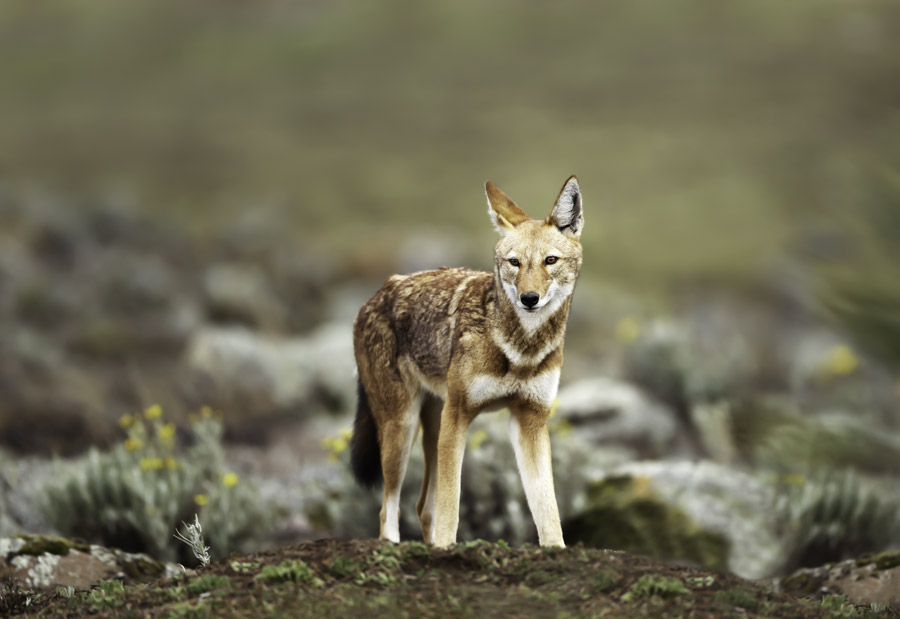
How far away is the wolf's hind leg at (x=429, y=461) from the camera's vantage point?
6012 millimetres

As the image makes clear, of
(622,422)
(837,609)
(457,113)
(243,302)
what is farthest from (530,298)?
(457,113)

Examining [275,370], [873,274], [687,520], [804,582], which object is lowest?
[804,582]

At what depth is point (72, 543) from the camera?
6316 millimetres

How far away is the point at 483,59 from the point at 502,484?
9041 centimetres

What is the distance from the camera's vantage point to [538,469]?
5.26 metres

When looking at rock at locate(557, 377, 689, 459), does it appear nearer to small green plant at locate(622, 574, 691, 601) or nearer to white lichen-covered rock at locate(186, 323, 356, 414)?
white lichen-covered rock at locate(186, 323, 356, 414)

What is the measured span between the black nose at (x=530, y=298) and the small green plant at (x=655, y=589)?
1.44m

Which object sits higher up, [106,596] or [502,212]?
[502,212]

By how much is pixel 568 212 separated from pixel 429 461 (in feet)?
6.21

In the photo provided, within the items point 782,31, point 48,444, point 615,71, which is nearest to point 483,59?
point 615,71

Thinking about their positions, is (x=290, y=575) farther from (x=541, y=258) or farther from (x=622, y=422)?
(x=622, y=422)

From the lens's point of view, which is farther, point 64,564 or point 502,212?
point 64,564

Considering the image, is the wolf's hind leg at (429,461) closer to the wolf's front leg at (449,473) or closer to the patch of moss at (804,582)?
the wolf's front leg at (449,473)

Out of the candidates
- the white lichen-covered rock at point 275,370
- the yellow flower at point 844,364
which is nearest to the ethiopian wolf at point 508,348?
the yellow flower at point 844,364
